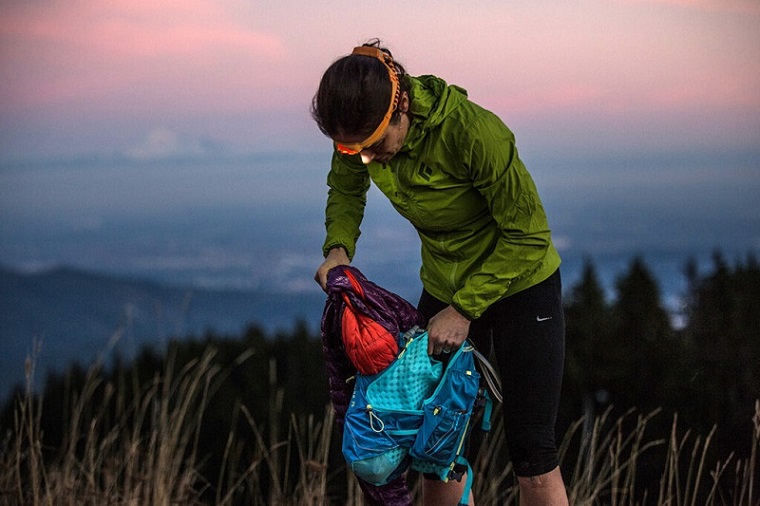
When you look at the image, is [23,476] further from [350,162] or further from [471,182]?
[471,182]

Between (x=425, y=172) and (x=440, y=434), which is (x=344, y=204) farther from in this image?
(x=440, y=434)

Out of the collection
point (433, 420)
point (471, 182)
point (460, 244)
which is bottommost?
point (433, 420)

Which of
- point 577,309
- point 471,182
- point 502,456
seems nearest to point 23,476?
point 471,182

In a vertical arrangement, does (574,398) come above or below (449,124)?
below

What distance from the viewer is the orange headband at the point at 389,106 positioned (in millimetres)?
1940

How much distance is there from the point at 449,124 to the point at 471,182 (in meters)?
0.16

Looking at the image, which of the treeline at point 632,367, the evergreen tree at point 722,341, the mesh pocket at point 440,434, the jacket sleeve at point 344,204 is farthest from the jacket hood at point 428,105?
the evergreen tree at point 722,341

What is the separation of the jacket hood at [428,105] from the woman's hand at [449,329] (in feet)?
1.33

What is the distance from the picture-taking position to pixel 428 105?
78.8 inches

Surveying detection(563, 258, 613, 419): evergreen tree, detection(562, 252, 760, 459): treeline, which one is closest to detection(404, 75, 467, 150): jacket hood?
detection(562, 252, 760, 459): treeline

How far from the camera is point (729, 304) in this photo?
31.8ft

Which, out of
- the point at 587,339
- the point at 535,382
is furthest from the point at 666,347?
the point at 535,382

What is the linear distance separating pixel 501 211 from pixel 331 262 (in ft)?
1.75

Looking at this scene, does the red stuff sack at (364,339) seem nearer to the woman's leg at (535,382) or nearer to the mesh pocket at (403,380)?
the mesh pocket at (403,380)
